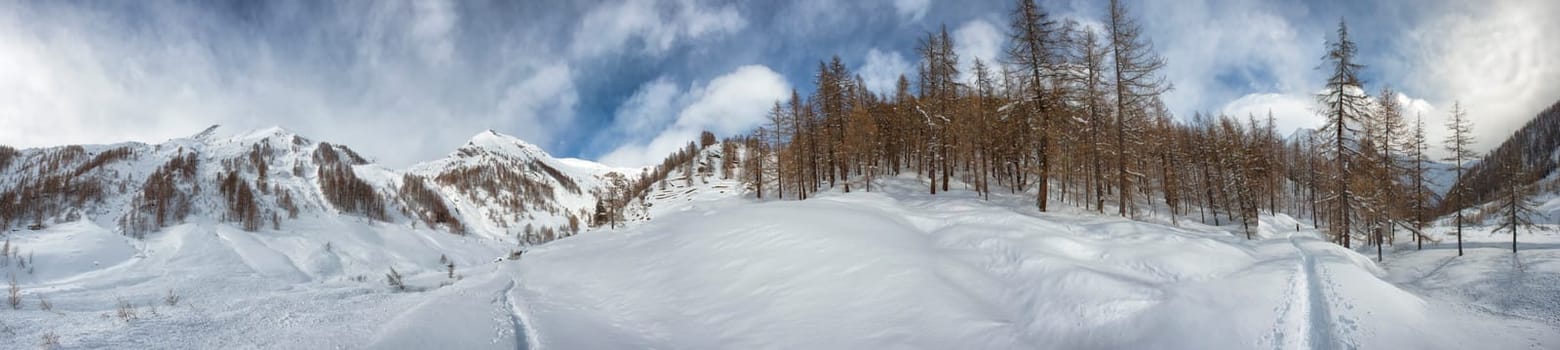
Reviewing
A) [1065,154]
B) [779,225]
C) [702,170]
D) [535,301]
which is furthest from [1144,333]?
[702,170]

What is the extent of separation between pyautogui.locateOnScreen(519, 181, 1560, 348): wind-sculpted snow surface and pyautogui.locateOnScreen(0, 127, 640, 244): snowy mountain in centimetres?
5854

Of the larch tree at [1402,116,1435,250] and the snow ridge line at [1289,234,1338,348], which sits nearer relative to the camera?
the snow ridge line at [1289,234,1338,348]

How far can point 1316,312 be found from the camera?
854cm

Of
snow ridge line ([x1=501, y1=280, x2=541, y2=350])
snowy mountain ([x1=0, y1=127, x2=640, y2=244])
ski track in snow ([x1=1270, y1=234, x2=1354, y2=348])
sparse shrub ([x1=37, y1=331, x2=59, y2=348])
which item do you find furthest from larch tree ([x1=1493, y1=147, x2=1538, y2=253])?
snowy mountain ([x1=0, y1=127, x2=640, y2=244])

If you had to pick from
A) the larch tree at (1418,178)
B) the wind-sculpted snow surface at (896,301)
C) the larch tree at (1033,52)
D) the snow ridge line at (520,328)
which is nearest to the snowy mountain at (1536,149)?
the larch tree at (1418,178)

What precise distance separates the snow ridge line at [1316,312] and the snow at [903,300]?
0.05 metres

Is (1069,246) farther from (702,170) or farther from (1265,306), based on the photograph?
(702,170)

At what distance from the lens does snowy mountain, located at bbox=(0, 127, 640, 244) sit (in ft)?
176

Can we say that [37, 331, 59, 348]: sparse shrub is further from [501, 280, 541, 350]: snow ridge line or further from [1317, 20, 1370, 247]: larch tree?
[1317, 20, 1370, 247]: larch tree

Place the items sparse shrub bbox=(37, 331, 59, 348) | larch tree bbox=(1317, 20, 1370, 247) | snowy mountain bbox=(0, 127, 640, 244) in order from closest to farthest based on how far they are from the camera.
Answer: sparse shrub bbox=(37, 331, 59, 348), larch tree bbox=(1317, 20, 1370, 247), snowy mountain bbox=(0, 127, 640, 244)

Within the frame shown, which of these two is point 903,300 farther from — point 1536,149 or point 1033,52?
point 1536,149

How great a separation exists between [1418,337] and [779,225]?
13199 millimetres

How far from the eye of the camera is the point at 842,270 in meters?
11.4

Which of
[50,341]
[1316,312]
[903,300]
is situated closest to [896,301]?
[903,300]
